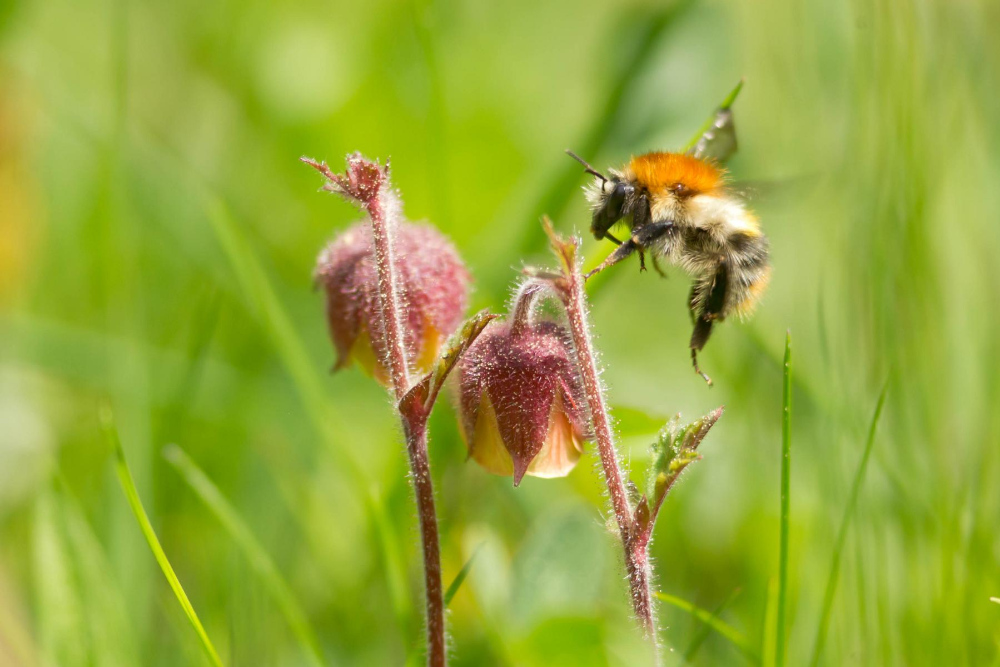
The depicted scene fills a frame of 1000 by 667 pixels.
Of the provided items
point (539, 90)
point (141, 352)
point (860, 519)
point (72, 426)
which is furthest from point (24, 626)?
point (539, 90)

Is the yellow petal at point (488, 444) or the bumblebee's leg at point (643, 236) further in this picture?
the bumblebee's leg at point (643, 236)

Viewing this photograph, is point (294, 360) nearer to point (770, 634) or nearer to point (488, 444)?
point (488, 444)

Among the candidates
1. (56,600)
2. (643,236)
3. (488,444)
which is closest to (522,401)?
(488,444)

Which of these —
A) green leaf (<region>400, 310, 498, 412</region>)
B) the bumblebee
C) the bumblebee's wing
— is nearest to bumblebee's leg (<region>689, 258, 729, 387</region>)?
the bumblebee

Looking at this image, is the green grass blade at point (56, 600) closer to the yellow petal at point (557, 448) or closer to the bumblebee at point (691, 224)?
the yellow petal at point (557, 448)

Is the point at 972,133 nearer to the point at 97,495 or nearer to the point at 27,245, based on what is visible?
the point at 97,495

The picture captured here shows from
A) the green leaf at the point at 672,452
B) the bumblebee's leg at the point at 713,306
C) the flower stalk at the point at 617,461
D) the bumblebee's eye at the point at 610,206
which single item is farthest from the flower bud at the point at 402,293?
the green leaf at the point at 672,452
